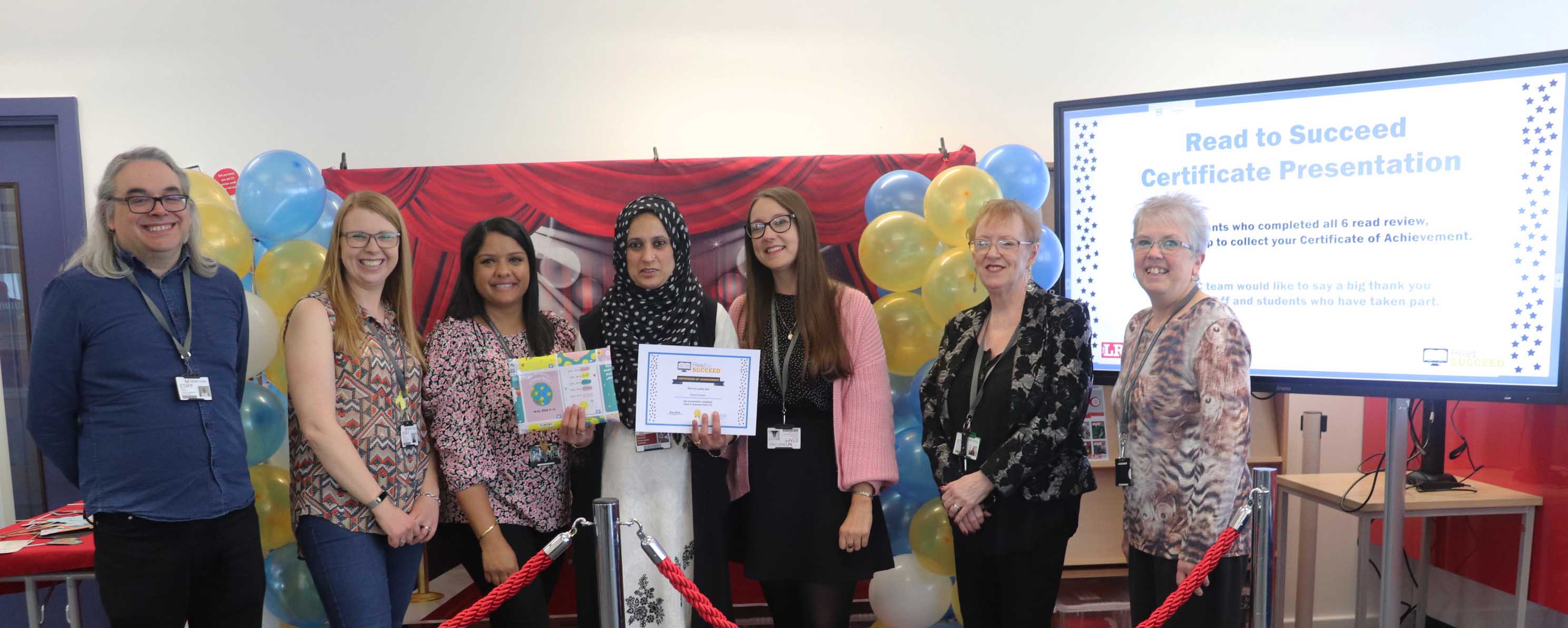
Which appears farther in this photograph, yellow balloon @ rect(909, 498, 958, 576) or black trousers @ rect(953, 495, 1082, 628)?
yellow balloon @ rect(909, 498, 958, 576)

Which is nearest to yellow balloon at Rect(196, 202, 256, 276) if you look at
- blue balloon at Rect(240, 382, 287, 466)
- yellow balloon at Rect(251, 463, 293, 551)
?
blue balloon at Rect(240, 382, 287, 466)

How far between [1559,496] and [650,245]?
10.5 ft

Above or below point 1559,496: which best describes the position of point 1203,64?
above

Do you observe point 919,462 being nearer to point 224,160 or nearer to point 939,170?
point 939,170

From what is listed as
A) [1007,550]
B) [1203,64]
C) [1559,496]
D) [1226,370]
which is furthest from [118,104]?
[1559,496]

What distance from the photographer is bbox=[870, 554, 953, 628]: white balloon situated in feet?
9.84

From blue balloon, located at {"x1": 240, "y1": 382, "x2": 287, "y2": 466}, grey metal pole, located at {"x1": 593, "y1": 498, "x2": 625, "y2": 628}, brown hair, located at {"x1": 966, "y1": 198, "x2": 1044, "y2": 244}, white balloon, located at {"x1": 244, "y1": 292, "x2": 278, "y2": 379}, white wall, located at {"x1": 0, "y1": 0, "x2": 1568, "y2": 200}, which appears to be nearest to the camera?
grey metal pole, located at {"x1": 593, "y1": 498, "x2": 625, "y2": 628}

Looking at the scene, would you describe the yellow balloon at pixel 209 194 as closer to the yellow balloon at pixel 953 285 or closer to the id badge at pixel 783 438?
the id badge at pixel 783 438

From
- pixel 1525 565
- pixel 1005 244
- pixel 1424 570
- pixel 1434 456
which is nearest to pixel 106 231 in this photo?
pixel 1005 244

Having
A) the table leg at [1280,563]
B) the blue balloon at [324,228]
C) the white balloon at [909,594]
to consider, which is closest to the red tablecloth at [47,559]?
the blue balloon at [324,228]

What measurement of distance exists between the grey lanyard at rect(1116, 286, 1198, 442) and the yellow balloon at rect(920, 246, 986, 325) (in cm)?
66

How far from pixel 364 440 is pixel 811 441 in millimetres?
1141

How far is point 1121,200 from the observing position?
9.45 feet

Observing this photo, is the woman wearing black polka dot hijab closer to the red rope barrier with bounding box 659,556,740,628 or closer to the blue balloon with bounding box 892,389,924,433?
the red rope barrier with bounding box 659,556,740,628
